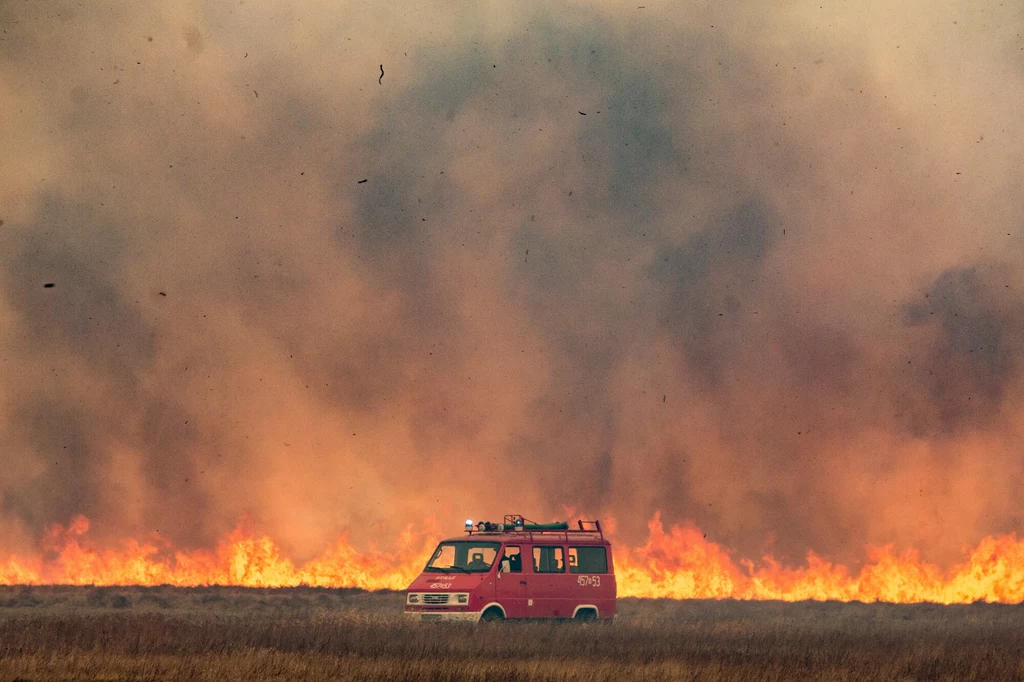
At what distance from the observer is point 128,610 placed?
1282 inches

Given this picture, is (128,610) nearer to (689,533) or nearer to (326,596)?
(326,596)

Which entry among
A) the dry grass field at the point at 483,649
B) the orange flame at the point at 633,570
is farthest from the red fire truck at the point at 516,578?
the orange flame at the point at 633,570

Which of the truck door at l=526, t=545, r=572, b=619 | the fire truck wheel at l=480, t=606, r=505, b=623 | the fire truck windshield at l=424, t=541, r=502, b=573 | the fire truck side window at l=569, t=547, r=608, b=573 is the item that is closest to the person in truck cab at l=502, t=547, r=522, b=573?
the fire truck windshield at l=424, t=541, r=502, b=573

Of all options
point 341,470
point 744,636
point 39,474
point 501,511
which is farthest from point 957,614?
point 39,474

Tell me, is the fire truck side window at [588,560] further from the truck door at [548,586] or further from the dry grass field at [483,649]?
the dry grass field at [483,649]

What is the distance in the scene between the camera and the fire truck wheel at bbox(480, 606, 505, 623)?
26.0 m

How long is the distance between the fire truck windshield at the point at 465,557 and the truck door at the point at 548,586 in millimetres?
1073

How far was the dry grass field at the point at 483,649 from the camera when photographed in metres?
19.2

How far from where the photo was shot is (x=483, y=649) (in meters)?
21.9

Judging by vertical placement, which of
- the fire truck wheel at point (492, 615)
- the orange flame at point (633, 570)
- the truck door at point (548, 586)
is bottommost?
the fire truck wheel at point (492, 615)

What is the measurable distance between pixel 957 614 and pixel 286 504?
23.4 metres

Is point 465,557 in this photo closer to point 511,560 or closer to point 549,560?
point 511,560

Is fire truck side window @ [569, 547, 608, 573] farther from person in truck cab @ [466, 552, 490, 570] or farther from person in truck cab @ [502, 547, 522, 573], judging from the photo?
person in truck cab @ [466, 552, 490, 570]

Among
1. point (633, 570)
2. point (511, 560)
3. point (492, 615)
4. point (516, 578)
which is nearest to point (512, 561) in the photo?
point (511, 560)
